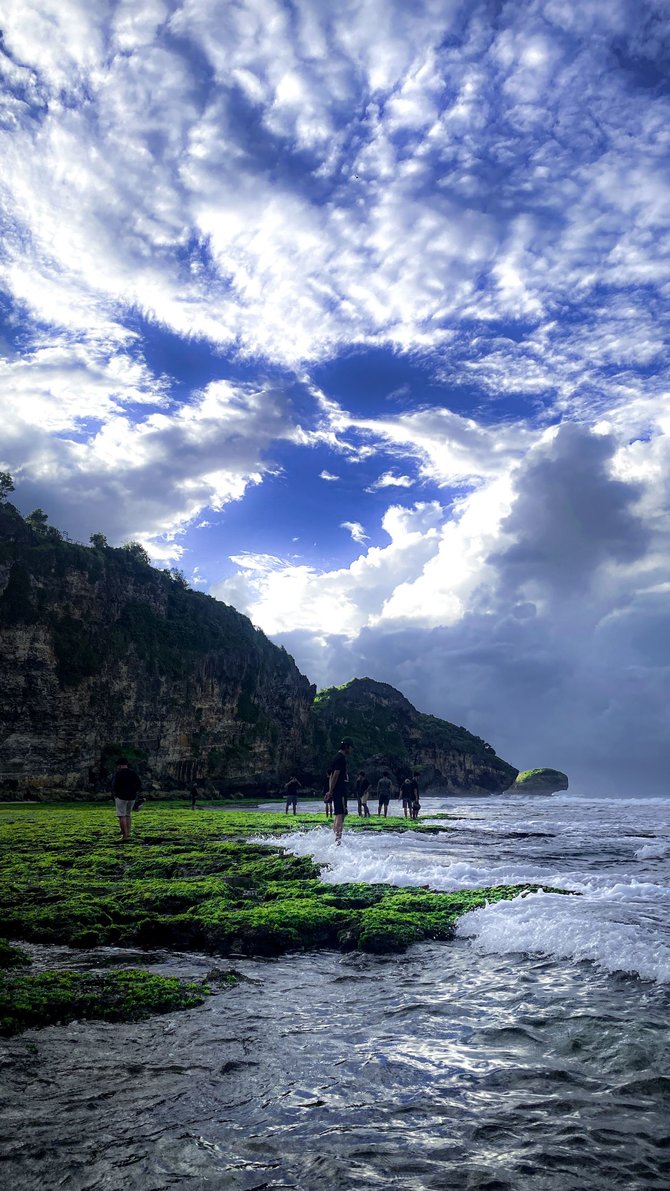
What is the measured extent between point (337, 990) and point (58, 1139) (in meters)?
4.11

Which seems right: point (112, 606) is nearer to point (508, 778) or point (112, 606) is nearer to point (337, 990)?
point (337, 990)

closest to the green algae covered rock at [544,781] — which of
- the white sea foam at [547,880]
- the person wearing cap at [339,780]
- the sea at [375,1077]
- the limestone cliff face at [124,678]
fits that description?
the limestone cliff face at [124,678]

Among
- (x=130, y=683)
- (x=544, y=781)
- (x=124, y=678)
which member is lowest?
(x=544, y=781)

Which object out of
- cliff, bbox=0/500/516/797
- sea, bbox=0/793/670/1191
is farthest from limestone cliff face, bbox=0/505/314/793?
sea, bbox=0/793/670/1191

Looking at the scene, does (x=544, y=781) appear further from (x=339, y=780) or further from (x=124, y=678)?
(x=339, y=780)

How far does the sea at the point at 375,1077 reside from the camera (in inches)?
157

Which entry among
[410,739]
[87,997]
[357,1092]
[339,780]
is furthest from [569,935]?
[410,739]

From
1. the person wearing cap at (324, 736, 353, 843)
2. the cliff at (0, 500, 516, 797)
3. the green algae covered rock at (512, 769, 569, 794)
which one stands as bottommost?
the green algae covered rock at (512, 769, 569, 794)

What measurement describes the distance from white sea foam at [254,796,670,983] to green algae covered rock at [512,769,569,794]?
16719cm

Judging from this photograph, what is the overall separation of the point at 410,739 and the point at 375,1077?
555 ft

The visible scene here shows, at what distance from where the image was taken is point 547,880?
47.0 feet

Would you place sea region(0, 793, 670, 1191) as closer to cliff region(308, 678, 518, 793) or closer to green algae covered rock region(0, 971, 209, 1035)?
green algae covered rock region(0, 971, 209, 1035)

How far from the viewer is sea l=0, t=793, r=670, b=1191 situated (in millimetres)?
3994

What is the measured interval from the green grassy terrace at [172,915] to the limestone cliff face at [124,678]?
59211mm
